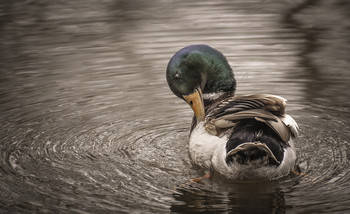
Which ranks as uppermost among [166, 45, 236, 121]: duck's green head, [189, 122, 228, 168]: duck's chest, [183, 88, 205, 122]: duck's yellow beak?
[166, 45, 236, 121]: duck's green head

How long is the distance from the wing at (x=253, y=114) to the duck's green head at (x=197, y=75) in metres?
0.45

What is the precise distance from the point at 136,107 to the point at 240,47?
2954 millimetres

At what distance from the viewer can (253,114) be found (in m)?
4.89

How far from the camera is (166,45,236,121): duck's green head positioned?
232 inches

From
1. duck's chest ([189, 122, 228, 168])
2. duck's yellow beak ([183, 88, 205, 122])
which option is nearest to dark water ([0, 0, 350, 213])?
duck's chest ([189, 122, 228, 168])

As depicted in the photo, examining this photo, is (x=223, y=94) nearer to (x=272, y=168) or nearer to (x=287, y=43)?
(x=272, y=168)

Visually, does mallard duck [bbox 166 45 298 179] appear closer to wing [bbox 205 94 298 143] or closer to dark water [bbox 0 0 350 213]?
wing [bbox 205 94 298 143]

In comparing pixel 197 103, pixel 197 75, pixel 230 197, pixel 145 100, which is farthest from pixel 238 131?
pixel 145 100

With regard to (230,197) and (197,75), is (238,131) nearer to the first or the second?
(230,197)

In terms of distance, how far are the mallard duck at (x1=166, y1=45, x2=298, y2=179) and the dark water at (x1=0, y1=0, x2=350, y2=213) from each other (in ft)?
0.58

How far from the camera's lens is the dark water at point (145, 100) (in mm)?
4941

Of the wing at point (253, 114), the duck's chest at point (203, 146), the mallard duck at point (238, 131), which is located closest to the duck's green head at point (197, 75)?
the mallard duck at point (238, 131)

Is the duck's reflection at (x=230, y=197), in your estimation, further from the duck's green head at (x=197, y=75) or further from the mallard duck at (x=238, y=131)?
the duck's green head at (x=197, y=75)

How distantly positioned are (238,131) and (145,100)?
8.92ft
